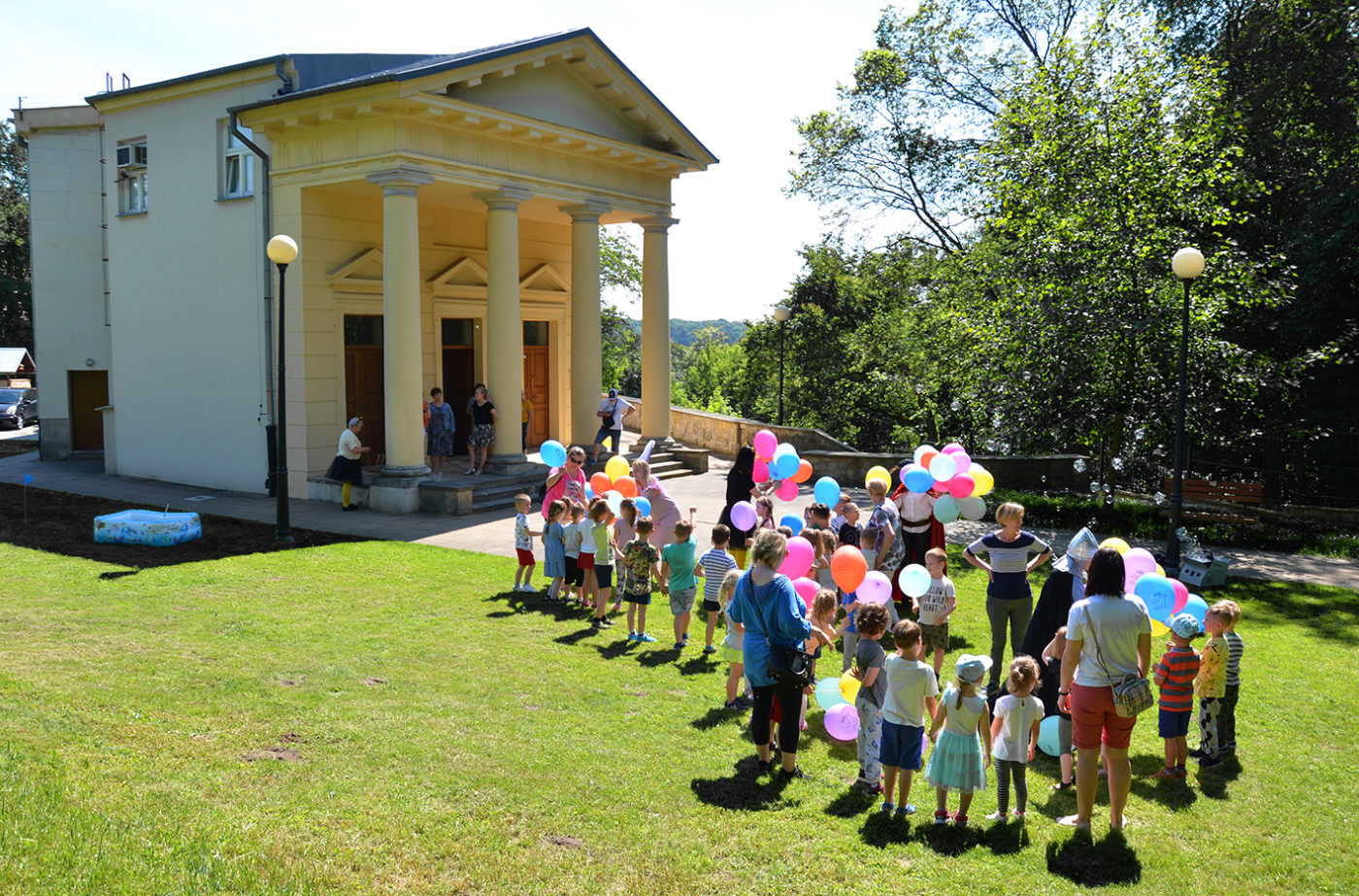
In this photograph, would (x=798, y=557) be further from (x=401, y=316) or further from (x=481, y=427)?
→ (x=481, y=427)

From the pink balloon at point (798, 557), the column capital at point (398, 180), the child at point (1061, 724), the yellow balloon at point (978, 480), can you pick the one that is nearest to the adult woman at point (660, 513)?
the pink balloon at point (798, 557)

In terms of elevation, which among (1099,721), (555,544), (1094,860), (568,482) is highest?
(568,482)

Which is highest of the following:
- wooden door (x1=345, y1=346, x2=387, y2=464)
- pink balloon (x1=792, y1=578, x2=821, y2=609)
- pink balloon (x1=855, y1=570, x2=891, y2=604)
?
wooden door (x1=345, y1=346, x2=387, y2=464)

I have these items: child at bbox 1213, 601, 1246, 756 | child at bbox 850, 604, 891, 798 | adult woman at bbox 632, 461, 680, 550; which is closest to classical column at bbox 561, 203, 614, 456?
adult woman at bbox 632, 461, 680, 550

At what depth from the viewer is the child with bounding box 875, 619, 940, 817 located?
6.18 m

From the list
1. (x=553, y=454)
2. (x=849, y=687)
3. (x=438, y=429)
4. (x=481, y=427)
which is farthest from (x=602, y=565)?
(x=438, y=429)

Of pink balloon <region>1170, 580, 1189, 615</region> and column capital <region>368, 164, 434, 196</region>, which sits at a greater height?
column capital <region>368, 164, 434, 196</region>

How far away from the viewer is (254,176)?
19047 mm

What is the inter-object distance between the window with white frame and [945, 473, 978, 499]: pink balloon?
1935 centimetres

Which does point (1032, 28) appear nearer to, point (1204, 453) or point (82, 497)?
point (1204, 453)

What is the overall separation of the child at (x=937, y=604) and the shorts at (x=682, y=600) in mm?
2245

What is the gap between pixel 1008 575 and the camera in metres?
8.11

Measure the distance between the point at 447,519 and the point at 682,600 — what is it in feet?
27.8

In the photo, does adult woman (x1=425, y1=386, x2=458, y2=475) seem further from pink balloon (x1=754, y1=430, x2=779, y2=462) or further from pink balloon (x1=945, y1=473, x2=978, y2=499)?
pink balloon (x1=945, y1=473, x2=978, y2=499)
